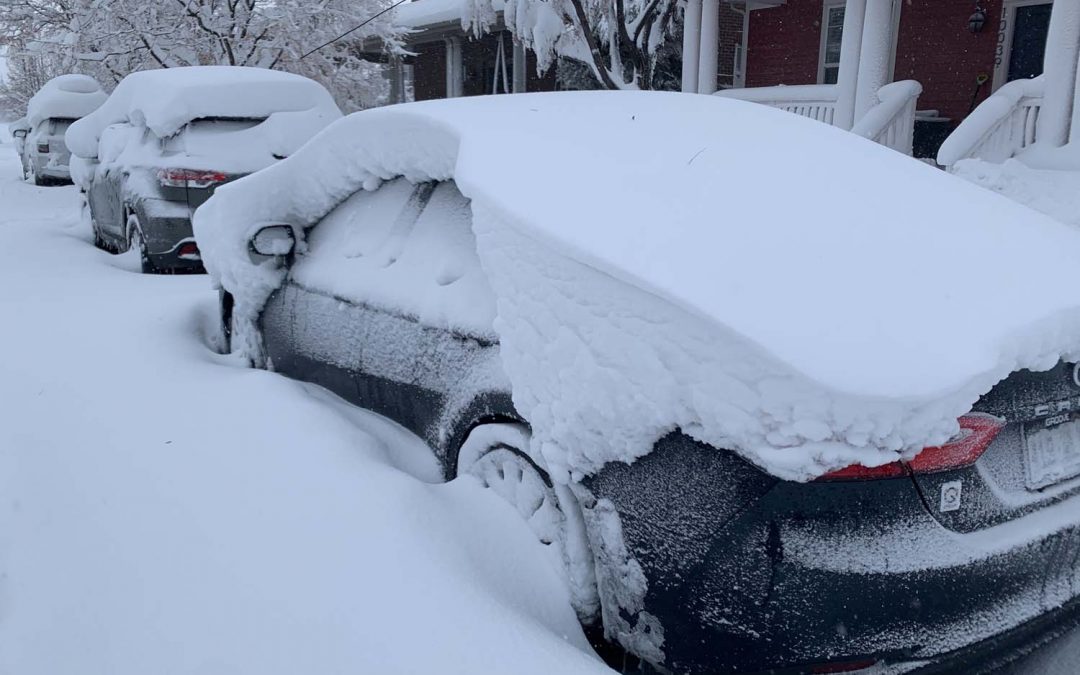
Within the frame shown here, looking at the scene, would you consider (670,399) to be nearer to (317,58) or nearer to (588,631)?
(588,631)

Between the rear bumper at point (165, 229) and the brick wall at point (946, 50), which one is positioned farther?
the brick wall at point (946, 50)

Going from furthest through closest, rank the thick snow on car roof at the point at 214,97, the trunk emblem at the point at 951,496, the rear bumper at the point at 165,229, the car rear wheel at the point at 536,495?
the thick snow on car roof at the point at 214,97, the rear bumper at the point at 165,229, the car rear wheel at the point at 536,495, the trunk emblem at the point at 951,496

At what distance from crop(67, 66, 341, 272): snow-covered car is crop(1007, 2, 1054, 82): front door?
34.1 ft

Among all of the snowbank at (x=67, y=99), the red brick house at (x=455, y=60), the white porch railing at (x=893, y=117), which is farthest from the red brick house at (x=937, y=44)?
the snowbank at (x=67, y=99)

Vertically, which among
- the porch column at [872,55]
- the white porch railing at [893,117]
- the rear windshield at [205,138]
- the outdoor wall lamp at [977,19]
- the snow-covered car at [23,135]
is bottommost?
the snow-covered car at [23,135]

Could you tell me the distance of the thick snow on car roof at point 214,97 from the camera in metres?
7.57

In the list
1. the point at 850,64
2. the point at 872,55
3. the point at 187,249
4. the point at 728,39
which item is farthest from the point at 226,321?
the point at 728,39

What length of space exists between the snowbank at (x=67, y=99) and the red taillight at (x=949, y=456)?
19.6 metres

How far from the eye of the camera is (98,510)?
2865mm

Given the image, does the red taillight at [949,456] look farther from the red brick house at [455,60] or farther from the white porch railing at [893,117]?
the red brick house at [455,60]

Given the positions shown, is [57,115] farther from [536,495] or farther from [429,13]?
[536,495]

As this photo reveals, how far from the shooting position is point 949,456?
1.88 metres

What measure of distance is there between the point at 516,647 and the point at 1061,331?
1.46 m

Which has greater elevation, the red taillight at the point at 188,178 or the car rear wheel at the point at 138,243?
the red taillight at the point at 188,178
